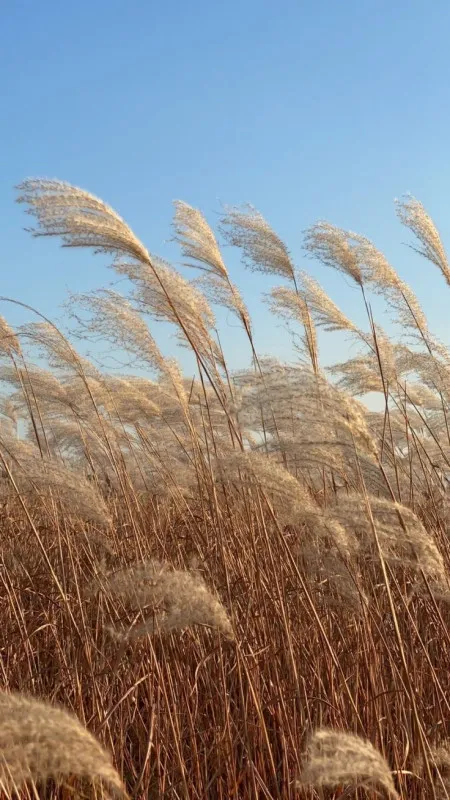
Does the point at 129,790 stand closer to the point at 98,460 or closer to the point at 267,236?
the point at 267,236

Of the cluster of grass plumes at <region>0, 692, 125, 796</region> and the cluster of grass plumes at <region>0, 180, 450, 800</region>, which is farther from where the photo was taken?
the cluster of grass plumes at <region>0, 180, 450, 800</region>

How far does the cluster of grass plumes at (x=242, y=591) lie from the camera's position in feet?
6.11

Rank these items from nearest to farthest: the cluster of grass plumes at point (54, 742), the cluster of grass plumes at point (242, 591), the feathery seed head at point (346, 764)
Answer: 1. the cluster of grass plumes at point (54, 742)
2. the feathery seed head at point (346, 764)
3. the cluster of grass plumes at point (242, 591)

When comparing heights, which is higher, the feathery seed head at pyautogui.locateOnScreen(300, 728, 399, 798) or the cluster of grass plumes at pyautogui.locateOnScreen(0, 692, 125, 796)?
the cluster of grass plumes at pyautogui.locateOnScreen(0, 692, 125, 796)

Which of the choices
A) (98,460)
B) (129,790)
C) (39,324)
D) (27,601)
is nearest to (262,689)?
(129,790)

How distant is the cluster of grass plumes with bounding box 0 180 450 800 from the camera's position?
1.86 m

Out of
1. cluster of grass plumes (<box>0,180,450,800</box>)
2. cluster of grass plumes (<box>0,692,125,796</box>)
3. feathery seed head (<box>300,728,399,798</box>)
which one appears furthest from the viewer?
cluster of grass plumes (<box>0,180,450,800</box>)

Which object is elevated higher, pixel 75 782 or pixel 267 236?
pixel 267 236

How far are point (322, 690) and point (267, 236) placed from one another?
2122 mm

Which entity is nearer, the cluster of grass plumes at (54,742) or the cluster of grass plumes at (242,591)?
the cluster of grass plumes at (54,742)

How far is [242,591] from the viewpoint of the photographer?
2.94m

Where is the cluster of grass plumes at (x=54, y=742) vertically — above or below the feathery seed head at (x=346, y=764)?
above

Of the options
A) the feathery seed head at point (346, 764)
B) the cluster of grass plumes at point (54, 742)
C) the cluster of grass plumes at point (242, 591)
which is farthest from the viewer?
the cluster of grass plumes at point (242, 591)

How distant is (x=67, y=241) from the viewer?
2.69m
